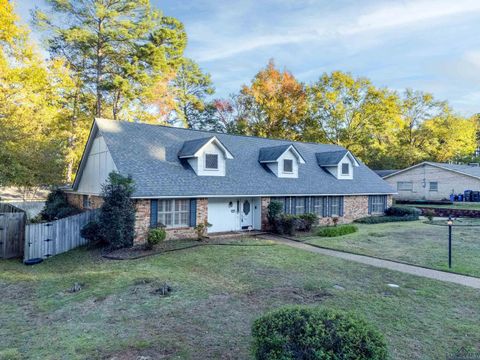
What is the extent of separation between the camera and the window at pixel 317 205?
71.0 feet

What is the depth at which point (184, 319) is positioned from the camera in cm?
690

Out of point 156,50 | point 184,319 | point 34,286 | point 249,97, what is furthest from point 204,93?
point 184,319

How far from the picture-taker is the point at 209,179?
17.8 meters

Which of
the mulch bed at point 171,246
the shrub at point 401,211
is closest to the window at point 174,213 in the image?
the mulch bed at point 171,246

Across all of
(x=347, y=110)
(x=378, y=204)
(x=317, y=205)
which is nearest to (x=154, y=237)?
(x=317, y=205)

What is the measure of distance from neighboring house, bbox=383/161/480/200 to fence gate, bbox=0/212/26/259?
3822 cm

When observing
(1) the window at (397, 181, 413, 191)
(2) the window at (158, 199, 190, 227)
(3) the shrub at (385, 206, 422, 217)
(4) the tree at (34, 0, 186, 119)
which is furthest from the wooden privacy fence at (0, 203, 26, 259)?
(1) the window at (397, 181, 413, 191)

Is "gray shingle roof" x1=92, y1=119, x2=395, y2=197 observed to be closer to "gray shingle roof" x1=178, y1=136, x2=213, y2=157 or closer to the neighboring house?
"gray shingle roof" x1=178, y1=136, x2=213, y2=157

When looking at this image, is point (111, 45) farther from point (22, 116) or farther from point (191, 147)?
point (191, 147)

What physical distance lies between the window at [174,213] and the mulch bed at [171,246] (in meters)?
0.91

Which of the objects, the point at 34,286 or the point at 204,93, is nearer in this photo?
the point at 34,286

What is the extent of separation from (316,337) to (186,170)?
14.4 meters

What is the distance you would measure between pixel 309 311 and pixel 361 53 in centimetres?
2079

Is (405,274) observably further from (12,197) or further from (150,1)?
(12,197)
